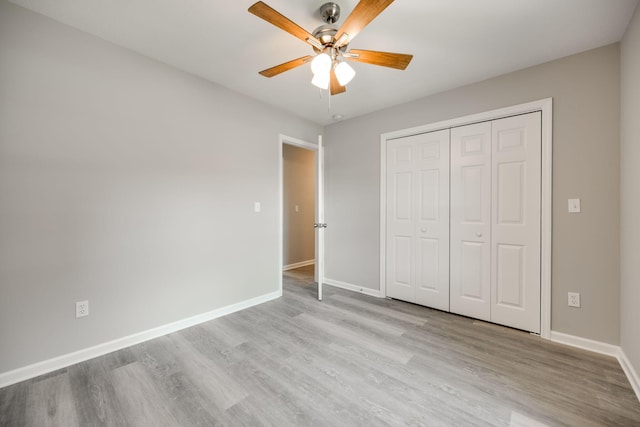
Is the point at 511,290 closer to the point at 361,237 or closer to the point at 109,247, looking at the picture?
the point at 361,237

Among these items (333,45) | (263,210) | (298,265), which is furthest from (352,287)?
(333,45)

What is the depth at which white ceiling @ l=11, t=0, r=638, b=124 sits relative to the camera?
1691 millimetres

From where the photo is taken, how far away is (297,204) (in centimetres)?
526

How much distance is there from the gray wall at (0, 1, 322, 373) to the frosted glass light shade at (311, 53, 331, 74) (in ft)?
5.01

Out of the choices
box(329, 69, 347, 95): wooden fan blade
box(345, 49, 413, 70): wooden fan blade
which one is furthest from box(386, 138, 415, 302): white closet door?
box(345, 49, 413, 70): wooden fan blade

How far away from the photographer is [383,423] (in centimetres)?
140

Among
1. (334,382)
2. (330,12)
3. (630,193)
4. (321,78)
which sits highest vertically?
A: (330,12)

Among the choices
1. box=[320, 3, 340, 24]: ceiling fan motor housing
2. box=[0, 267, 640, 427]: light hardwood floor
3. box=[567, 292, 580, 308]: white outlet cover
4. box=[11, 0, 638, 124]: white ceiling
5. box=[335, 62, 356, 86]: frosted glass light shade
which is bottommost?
box=[0, 267, 640, 427]: light hardwood floor

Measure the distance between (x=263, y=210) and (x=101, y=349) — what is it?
1935 mm

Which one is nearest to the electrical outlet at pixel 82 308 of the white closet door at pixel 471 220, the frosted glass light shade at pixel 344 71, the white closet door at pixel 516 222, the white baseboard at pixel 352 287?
the frosted glass light shade at pixel 344 71

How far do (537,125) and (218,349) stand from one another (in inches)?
135

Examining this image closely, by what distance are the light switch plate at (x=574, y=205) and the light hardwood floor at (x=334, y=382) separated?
116cm

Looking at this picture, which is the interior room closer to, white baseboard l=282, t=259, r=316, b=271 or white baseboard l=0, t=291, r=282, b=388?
white baseboard l=0, t=291, r=282, b=388

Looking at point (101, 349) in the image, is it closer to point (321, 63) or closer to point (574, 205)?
point (321, 63)
